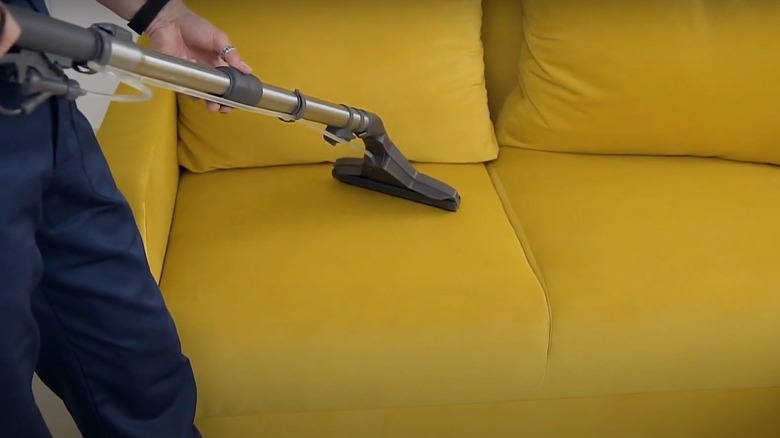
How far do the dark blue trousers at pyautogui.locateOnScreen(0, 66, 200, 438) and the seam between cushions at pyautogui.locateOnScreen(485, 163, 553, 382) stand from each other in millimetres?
534

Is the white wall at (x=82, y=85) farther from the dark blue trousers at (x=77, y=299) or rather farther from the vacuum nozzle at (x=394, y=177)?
the vacuum nozzle at (x=394, y=177)

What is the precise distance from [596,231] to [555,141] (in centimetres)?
32

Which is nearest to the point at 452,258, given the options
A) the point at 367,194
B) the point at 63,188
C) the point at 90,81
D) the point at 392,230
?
the point at 392,230

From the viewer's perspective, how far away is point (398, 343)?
1.14 m

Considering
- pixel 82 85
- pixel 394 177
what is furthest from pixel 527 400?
pixel 82 85

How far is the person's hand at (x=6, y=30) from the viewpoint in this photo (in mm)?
636

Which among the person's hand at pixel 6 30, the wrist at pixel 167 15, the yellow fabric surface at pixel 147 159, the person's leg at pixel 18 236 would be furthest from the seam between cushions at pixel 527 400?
the person's hand at pixel 6 30

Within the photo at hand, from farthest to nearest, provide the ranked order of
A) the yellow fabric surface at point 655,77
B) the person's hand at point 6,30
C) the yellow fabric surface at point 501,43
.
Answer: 1. the yellow fabric surface at point 501,43
2. the yellow fabric surface at point 655,77
3. the person's hand at point 6,30

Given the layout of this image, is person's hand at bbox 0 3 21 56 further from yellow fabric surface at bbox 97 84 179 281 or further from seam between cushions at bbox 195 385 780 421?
seam between cushions at bbox 195 385 780 421

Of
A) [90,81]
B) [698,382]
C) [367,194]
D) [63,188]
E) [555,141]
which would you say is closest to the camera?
[63,188]

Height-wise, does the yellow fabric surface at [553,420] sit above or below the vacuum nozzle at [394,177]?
below

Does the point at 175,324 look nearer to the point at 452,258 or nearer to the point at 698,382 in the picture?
the point at 452,258

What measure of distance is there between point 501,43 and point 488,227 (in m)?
0.51

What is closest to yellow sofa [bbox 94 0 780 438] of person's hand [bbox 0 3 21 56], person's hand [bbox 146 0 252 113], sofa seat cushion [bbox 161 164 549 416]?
sofa seat cushion [bbox 161 164 549 416]
